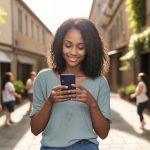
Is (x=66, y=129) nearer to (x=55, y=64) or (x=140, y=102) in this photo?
(x=55, y=64)

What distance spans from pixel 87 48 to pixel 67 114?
18.1 inches

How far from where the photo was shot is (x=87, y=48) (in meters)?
2.78

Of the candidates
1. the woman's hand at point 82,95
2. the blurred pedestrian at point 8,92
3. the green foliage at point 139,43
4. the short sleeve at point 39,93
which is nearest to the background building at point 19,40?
the green foliage at point 139,43

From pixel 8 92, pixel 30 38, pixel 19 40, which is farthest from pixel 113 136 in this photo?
pixel 30 38

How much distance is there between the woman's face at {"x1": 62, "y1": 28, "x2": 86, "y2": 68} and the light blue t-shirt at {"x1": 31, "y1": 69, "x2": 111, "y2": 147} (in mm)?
154

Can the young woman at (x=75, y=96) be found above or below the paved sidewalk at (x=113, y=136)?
above

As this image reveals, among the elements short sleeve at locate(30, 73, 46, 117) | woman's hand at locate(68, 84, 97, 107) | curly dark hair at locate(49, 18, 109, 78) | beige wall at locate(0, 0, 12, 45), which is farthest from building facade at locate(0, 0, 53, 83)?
woman's hand at locate(68, 84, 97, 107)

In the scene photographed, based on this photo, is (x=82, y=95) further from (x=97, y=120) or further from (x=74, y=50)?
(x=74, y=50)

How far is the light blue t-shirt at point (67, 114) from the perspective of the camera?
2.70 m

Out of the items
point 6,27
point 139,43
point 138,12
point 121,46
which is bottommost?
point 139,43

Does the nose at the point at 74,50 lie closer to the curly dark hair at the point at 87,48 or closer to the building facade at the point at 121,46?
the curly dark hair at the point at 87,48

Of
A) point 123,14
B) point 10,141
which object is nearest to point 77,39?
point 10,141

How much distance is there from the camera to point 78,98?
2598 mm

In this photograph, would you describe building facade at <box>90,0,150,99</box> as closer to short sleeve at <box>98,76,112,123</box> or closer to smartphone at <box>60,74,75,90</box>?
short sleeve at <box>98,76,112,123</box>
